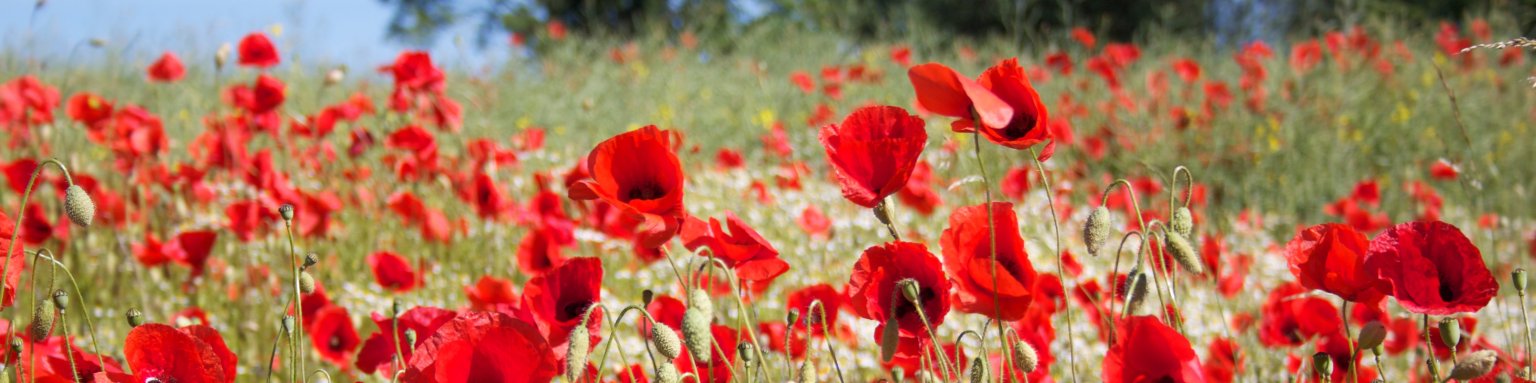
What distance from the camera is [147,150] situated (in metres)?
2.97

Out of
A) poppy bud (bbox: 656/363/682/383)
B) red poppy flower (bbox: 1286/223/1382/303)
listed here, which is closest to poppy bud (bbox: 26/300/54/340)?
poppy bud (bbox: 656/363/682/383)

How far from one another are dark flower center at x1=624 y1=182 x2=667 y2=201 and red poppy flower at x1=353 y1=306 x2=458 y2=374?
230 millimetres

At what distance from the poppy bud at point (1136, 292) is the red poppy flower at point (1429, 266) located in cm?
21

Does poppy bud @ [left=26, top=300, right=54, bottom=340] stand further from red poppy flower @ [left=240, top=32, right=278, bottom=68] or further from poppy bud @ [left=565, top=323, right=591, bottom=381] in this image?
red poppy flower @ [left=240, top=32, right=278, bottom=68]

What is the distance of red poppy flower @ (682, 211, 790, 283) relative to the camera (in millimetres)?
1258

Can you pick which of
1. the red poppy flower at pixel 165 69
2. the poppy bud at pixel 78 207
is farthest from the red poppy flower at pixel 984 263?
the red poppy flower at pixel 165 69

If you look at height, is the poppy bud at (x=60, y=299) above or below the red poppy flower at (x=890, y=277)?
above

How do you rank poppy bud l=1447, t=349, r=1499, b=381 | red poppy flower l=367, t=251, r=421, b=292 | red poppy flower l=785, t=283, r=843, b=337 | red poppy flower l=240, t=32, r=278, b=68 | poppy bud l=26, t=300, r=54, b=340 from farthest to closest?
red poppy flower l=240, t=32, r=278, b=68
red poppy flower l=367, t=251, r=421, b=292
red poppy flower l=785, t=283, r=843, b=337
poppy bud l=26, t=300, r=54, b=340
poppy bud l=1447, t=349, r=1499, b=381

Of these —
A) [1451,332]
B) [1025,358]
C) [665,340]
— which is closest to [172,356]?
[665,340]

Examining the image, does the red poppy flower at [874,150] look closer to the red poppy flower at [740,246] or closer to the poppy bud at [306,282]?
the red poppy flower at [740,246]

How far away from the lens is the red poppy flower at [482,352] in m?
1.00

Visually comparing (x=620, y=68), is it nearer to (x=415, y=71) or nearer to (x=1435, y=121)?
(x=1435, y=121)

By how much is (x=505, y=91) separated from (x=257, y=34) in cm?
478

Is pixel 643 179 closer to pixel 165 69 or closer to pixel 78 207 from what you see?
pixel 78 207
